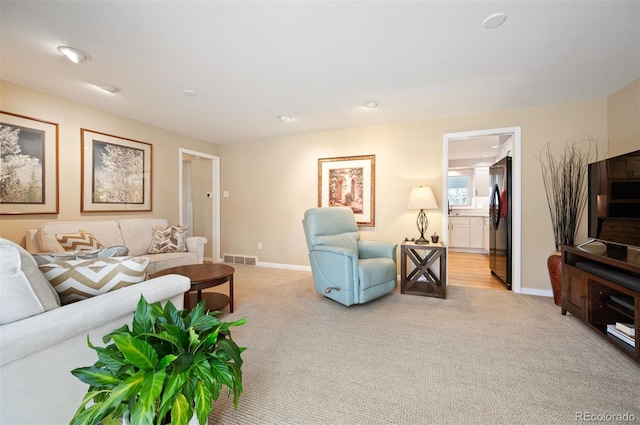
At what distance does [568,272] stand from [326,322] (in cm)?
231

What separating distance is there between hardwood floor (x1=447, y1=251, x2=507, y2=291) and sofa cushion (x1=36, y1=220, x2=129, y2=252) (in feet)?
14.5

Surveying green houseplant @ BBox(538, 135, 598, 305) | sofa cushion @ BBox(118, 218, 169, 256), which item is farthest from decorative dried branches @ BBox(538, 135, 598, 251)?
sofa cushion @ BBox(118, 218, 169, 256)

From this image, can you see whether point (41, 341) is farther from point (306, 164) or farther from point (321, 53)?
point (306, 164)

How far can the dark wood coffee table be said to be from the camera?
2326 mm

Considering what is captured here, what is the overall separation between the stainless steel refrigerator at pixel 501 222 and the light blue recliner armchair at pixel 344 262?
5.26ft

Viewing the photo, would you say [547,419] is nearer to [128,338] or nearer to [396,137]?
[128,338]

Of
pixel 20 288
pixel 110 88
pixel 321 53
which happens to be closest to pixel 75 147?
pixel 110 88

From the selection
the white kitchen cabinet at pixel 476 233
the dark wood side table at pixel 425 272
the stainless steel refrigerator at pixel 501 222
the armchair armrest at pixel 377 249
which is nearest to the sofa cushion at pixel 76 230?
the armchair armrest at pixel 377 249

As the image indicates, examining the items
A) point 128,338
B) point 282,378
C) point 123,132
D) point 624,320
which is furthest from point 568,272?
point 123,132

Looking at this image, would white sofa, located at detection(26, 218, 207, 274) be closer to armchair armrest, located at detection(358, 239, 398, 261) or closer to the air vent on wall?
the air vent on wall

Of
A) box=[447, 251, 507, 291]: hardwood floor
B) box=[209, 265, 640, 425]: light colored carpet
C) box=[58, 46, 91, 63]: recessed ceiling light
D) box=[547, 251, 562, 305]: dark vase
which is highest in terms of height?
box=[58, 46, 91, 63]: recessed ceiling light

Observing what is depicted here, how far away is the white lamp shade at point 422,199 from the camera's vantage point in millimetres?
3340

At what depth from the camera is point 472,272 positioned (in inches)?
170

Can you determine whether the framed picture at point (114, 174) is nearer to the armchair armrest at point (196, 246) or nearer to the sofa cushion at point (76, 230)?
the sofa cushion at point (76, 230)
